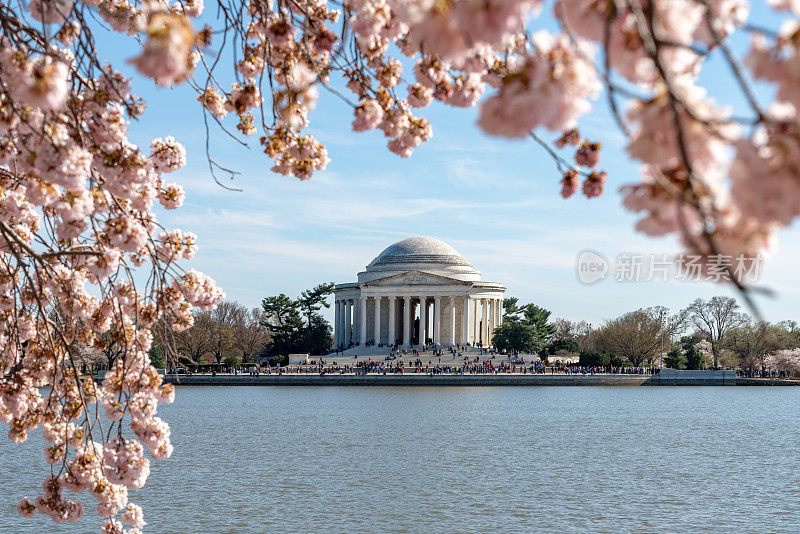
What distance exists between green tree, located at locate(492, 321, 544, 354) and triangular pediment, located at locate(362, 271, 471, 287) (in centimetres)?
1295

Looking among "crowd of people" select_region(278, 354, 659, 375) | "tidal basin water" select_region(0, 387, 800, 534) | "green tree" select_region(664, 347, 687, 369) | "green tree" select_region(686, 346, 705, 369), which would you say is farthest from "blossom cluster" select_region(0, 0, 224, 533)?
"green tree" select_region(686, 346, 705, 369)

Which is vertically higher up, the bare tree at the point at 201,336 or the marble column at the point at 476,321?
the marble column at the point at 476,321

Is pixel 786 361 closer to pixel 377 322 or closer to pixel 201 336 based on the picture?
pixel 377 322

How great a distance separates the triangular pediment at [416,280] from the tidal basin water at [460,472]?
53327 mm

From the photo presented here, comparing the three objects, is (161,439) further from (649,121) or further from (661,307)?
(661,307)

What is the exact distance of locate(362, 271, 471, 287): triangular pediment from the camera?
96625mm

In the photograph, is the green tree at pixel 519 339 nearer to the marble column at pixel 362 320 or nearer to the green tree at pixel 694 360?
the green tree at pixel 694 360

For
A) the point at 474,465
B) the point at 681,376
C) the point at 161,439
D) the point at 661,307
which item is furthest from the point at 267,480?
the point at 661,307

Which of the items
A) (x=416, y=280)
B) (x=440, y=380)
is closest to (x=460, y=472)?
(x=440, y=380)

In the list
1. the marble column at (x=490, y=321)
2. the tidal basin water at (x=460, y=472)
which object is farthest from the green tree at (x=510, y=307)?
the tidal basin water at (x=460, y=472)

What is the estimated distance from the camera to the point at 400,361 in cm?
7769

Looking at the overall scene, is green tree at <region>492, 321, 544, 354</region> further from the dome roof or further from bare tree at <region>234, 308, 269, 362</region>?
bare tree at <region>234, 308, 269, 362</region>

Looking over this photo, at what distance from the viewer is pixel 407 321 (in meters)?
101

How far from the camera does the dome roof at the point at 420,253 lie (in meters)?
101
